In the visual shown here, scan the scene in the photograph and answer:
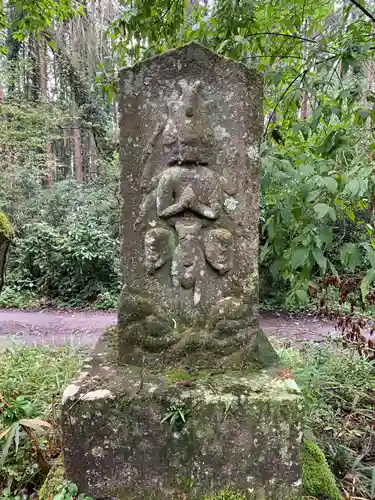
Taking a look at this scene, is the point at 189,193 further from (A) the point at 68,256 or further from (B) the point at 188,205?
(A) the point at 68,256

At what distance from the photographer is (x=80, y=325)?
7.88m

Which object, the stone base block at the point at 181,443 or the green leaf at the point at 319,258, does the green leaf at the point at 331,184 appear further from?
the stone base block at the point at 181,443

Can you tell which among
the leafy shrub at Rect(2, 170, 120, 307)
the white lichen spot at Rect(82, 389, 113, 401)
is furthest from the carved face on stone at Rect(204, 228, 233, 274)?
the leafy shrub at Rect(2, 170, 120, 307)

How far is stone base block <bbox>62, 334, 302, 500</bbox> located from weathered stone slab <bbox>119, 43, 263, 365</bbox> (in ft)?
1.08

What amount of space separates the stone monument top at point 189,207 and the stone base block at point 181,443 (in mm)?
321

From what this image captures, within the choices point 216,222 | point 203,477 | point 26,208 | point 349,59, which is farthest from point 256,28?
→ point 26,208

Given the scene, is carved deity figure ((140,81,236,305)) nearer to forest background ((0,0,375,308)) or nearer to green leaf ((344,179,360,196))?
forest background ((0,0,375,308))

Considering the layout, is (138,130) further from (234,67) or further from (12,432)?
(12,432)

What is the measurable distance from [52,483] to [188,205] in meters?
1.58

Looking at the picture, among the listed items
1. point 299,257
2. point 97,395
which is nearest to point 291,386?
point 299,257

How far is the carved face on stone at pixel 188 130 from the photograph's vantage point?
84.0 inches

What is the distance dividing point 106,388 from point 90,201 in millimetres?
9728

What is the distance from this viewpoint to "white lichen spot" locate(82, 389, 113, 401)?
1848 millimetres

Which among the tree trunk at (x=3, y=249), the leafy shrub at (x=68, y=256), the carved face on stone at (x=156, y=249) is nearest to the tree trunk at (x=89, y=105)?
the leafy shrub at (x=68, y=256)
